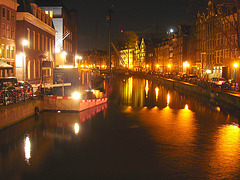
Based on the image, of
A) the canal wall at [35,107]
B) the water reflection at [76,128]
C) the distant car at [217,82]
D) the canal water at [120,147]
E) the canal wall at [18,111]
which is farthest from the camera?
the distant car at [217,82]

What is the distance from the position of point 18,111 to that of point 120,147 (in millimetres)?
7854

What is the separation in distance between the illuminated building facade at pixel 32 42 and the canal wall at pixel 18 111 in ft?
32.0

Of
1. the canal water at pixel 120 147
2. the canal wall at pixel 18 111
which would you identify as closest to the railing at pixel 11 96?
the canal wall at pixel 18 111

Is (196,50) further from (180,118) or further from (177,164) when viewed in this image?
(177,164)

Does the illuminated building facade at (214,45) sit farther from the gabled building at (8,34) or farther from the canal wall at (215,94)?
the gabled building at (8,34)

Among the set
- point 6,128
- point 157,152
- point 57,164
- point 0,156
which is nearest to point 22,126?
point 6,128

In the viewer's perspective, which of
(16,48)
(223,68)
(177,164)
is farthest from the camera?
(223,68)

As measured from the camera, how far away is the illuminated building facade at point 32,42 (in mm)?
35688

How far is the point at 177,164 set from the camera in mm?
11297

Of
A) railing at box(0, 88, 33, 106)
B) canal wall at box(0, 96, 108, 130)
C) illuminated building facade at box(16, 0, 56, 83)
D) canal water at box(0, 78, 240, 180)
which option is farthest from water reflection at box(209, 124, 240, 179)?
illuminated building facade at box(16, 0, 56, 83)

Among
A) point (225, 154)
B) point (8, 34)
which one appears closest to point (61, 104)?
point (225, 154)

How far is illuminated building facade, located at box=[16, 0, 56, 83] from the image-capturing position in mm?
35688

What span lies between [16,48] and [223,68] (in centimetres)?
3873

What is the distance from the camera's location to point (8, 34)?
109ft
